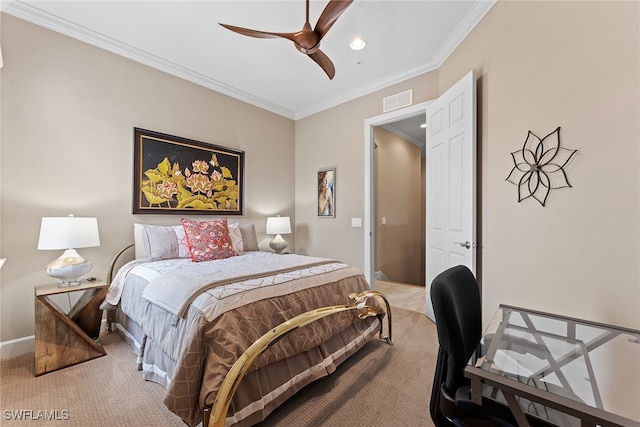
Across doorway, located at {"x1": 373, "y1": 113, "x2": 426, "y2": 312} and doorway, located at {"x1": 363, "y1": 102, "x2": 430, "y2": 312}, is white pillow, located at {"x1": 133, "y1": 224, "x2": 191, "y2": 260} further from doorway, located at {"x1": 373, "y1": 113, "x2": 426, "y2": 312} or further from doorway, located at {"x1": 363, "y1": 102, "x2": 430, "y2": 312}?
doorway, located at {"x1": 373, "y1": 113, "x2": 426, "y2": 312}

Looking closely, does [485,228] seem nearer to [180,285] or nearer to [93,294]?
[180,285]

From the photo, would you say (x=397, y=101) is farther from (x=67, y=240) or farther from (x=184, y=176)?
(x=67, y=240)

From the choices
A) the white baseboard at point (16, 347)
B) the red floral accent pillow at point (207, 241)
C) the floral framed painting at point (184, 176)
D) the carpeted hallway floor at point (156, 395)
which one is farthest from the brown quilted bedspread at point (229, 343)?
the floral framed painting at point (184, 176)

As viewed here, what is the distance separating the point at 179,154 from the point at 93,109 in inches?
33.9

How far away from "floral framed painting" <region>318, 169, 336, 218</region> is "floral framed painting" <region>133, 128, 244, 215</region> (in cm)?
122

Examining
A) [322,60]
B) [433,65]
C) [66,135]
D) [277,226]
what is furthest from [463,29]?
[66,135]

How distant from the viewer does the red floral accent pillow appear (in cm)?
266

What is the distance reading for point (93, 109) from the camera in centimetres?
263

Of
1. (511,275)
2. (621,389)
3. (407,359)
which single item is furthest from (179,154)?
(621,389)

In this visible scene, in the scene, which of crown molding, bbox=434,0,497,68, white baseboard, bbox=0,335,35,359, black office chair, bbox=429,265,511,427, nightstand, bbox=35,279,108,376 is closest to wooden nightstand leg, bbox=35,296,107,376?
nightstand, bbox=35,279,108,376

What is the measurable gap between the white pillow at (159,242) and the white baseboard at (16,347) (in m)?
1.01

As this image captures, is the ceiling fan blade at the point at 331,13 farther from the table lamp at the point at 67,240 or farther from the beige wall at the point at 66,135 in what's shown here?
the table lamp at the point at 67,240

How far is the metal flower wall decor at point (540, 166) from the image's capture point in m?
1.64

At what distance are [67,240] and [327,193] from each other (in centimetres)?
301
